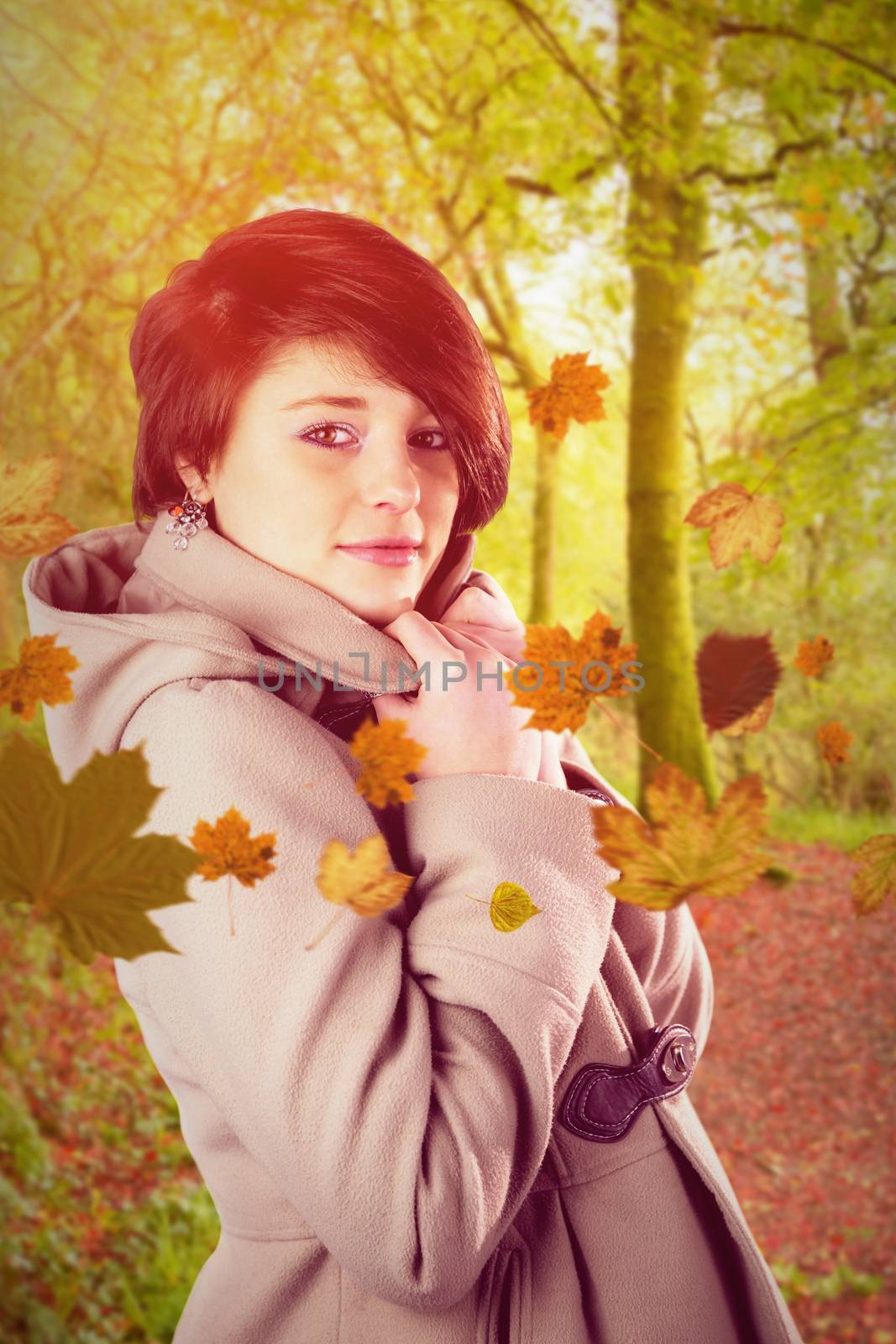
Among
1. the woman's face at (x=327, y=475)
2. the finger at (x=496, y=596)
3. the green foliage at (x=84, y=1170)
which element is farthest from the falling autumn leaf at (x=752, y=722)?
the green foliage at (x=84, y=1170)

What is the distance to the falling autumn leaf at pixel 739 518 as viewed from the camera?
1.00 m

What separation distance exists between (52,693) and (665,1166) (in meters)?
0.73

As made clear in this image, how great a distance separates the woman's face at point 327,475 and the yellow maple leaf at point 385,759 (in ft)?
0.35

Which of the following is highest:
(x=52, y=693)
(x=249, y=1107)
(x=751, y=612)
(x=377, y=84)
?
(x=377, y=84)

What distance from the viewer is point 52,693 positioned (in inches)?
32.2

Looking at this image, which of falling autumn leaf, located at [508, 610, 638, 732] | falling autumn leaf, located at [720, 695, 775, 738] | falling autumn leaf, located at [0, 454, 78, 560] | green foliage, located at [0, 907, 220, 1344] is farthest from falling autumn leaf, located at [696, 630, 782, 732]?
green foliage, located at [0, 907, 220, 1344]

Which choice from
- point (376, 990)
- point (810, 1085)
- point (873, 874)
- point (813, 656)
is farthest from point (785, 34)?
point (810, 1085)

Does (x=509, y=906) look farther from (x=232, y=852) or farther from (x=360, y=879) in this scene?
(x=232, y=852)

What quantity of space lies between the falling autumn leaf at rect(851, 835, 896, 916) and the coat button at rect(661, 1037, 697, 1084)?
227 millimetres

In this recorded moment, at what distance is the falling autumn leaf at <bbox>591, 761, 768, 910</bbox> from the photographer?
2.51 ft

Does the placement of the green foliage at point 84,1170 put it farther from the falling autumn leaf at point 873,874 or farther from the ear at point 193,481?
the falling autumn leaf at point 873,874

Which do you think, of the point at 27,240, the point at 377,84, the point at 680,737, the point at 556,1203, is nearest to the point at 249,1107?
the point at 556,1203

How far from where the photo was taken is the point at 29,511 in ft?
2.87

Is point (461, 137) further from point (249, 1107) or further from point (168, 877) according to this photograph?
point (249, 1107)
